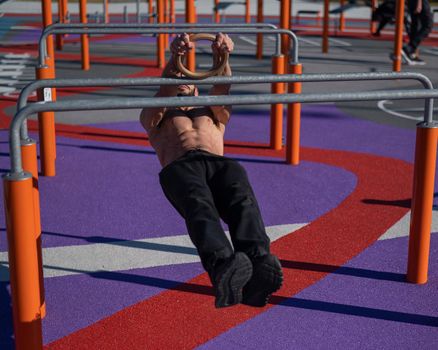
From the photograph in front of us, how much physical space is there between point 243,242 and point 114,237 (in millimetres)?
1640

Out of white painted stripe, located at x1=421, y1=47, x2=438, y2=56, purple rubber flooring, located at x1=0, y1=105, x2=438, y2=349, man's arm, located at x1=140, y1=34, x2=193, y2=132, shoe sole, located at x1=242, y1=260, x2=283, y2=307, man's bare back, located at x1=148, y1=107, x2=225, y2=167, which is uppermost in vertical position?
man's arm, located at x1=140, y1=34, x2=193, y2=132

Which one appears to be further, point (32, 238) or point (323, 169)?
point (323, 169)

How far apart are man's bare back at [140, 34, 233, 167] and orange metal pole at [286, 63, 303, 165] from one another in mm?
2062

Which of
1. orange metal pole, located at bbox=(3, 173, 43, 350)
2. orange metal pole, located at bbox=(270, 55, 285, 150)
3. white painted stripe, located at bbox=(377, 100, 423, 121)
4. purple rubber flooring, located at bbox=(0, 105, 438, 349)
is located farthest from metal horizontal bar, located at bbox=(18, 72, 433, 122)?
white painted stripe, located at bbox=(377, 100, 423, 121)

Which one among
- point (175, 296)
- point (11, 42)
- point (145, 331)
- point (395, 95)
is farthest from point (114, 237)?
point (11, 42)

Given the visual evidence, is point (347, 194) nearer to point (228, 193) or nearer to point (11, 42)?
point (228, 193)

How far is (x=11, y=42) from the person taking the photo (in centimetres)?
1628

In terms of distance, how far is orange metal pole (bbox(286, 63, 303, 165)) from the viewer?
586cm

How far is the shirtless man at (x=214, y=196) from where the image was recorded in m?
2.88

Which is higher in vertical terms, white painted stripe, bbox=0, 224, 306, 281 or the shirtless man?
the shirtless man

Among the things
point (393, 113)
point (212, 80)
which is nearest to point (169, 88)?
point (212, 80)

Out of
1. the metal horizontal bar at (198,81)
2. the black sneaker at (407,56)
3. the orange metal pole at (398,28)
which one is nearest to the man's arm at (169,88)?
the metal horizontal bar at (198,81)

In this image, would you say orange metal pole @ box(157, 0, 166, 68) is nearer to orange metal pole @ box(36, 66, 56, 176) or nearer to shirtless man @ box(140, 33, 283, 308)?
orange metal pole @ box(36, 66, 56, 176)

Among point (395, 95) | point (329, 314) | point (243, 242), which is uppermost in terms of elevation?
point (395, 95)
